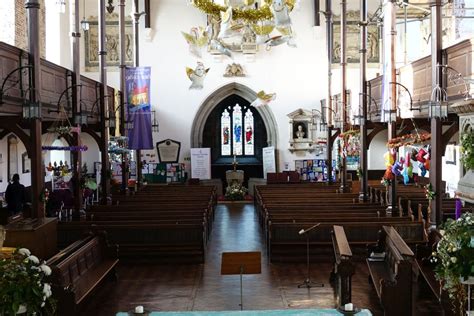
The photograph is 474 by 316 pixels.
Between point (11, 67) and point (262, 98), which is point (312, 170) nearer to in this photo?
point (262, 98)

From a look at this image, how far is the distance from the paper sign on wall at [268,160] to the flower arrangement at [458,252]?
22.7m

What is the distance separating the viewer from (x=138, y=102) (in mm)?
20891

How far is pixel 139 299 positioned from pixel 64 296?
7.25ft

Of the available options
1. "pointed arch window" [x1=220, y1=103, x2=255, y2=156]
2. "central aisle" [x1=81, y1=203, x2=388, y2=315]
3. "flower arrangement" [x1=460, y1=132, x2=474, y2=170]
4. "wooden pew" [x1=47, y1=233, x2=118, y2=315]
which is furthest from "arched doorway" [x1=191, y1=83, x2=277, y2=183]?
"flower arrangement" [x1=460, y1=132, x2=474, y2=170]

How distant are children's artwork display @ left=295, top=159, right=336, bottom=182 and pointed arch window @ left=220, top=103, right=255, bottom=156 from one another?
3372 millimetres

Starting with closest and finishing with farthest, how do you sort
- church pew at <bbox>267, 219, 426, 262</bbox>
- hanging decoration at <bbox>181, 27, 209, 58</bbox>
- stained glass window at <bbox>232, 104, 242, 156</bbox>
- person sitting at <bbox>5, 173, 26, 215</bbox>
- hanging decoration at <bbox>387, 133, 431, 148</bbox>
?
1. church pew at <bbox>267, 219, 426, 262</bbox>
2. hanging decoration at <bbox>387, 133, 431, 148</bbox>
3. person sitting at <bbox>5, 173, 26, 215</bbox>
4. hanging decoration at <bbox>181, 27, 209, 58</bbox>
5. stained glass window at <bbox>232, 104, 242, 156</bbox>

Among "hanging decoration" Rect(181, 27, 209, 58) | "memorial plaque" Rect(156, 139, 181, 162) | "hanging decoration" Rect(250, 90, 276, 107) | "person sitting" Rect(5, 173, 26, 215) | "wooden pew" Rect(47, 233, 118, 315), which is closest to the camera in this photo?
"wooden pew" Rect(47, 233, 118, 315)

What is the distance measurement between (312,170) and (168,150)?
646 cm

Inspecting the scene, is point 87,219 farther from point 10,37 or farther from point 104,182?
point 10,37

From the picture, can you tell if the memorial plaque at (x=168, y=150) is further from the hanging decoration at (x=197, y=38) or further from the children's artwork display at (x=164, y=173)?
the hanging decoration at (x=197, y=38)

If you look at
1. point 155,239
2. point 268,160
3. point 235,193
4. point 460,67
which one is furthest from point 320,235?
point 268,160

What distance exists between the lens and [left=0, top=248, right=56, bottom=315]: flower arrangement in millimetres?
5023

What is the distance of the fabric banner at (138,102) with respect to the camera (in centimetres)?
2091

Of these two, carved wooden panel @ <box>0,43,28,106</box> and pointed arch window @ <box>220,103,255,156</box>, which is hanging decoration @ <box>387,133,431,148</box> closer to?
carved wooden panel @ <box>0,43,28,106</box>
